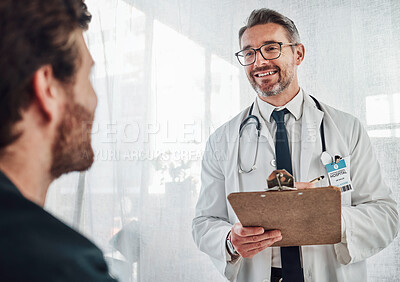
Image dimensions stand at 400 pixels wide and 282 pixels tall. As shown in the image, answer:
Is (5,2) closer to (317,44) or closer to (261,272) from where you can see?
(261,272)

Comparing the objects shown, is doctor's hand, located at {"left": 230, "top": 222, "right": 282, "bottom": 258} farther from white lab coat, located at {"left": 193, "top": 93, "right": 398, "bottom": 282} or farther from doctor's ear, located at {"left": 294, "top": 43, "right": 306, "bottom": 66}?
doctor's ear, located at {"left": 294, "top": 43, "right": 306, "bottom": 66}

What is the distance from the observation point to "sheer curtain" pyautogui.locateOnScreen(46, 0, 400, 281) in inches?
74.4

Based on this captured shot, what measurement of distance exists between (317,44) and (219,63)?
A: 1.81 ft

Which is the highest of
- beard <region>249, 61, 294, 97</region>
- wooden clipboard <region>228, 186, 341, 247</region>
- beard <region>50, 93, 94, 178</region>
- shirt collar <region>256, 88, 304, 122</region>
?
beard <region>249, 61, 294, 97</region>

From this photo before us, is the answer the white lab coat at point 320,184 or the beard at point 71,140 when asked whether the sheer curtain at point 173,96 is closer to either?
the white lab coat at point 320,184

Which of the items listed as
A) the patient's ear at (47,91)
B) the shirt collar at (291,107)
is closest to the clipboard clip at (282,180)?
the shirt collar at (291,107)

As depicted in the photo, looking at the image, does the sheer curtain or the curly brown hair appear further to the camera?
the sheer curtain

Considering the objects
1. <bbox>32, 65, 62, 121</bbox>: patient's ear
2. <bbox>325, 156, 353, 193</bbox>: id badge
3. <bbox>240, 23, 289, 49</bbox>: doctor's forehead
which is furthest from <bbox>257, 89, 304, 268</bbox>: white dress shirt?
<bbox>32, 65, 62, 121</bbox>: patient's ear

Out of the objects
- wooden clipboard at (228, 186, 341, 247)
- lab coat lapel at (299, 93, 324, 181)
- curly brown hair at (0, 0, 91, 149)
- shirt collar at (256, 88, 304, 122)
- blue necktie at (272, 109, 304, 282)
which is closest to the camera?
curly brown hair at (0, 0, 91, 149)

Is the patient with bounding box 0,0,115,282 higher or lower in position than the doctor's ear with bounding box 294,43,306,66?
lower

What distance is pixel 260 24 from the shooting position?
181 cm

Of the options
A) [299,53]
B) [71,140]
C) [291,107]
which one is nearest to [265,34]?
[299,53]

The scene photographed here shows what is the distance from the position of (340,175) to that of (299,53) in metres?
0.68

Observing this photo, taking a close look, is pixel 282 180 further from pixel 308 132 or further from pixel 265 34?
pixel 265 34
